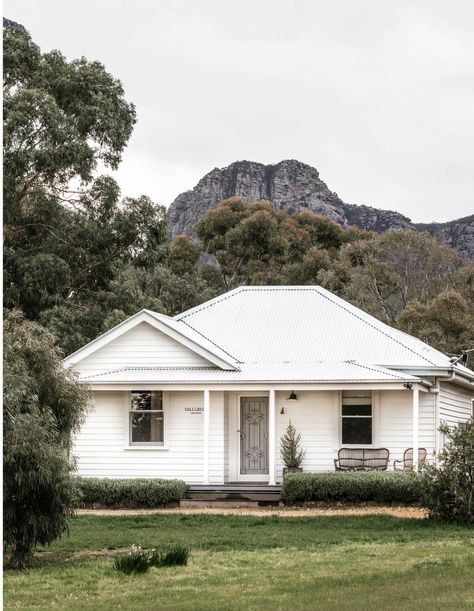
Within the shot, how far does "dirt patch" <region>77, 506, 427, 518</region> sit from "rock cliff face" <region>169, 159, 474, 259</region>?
83705mm

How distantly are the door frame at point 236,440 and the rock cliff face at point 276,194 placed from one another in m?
80.2

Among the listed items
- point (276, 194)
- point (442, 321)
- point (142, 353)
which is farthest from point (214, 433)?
point (276, 194)

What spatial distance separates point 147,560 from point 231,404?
44.2ft

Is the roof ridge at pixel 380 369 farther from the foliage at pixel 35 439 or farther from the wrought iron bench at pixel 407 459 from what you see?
the foliage at pixel 35 439

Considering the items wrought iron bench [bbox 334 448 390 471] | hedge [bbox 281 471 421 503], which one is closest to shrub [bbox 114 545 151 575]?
hedge [bbox 281 471 421 503]

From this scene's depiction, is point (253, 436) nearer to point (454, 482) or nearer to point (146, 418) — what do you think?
point (146, 418)

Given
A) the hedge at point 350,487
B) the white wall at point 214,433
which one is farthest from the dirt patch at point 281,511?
the white wall at point 214,433

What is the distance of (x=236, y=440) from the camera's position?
90.6ft

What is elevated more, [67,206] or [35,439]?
[67,206]

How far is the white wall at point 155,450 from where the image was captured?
26984 millimetres

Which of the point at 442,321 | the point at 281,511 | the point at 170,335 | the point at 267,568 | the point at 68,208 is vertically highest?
the point at 68,208

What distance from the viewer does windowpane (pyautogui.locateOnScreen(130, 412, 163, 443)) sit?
2738 centimetres

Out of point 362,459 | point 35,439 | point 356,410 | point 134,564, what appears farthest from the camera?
point 356,410

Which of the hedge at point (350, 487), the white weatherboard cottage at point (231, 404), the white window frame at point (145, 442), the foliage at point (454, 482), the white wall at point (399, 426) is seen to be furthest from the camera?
the white window frame at point (145, 442)
